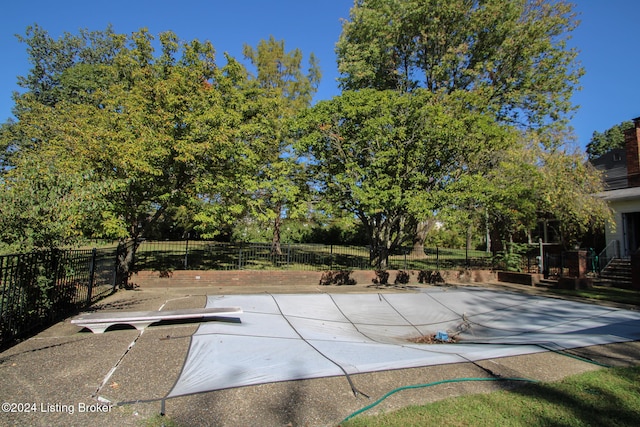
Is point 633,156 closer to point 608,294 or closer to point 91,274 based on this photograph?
point 608,294

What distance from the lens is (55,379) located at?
427cm

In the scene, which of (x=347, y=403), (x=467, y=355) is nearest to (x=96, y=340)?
(x=347, y=403)

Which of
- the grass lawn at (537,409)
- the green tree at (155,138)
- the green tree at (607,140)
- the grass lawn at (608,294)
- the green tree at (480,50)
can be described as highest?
the green tree at (607,140)

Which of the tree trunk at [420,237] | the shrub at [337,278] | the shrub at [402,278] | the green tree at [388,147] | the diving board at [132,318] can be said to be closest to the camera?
the diving board at [132,318]

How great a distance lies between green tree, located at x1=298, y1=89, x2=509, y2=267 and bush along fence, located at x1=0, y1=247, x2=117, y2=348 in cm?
849

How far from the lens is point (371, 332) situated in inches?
315

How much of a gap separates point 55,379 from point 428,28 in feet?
72.9

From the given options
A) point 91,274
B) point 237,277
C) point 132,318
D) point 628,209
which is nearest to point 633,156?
point 628,209

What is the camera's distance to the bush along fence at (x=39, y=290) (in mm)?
5480

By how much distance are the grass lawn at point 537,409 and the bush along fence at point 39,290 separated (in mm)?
5565

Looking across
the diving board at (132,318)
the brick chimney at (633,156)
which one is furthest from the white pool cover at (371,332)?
the brick chimney at (633,156)

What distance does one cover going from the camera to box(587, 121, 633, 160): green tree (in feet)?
162

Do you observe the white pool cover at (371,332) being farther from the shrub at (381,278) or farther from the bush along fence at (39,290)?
the shrub at (381,278)

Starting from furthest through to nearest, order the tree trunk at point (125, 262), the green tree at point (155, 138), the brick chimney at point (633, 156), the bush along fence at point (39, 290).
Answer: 1. the brick chimney at point (633, 156)
2. the tree trunk at point (125, 262)
3. the green tree at point (155, 138)
4. the bush along fence at point (39, 290)
